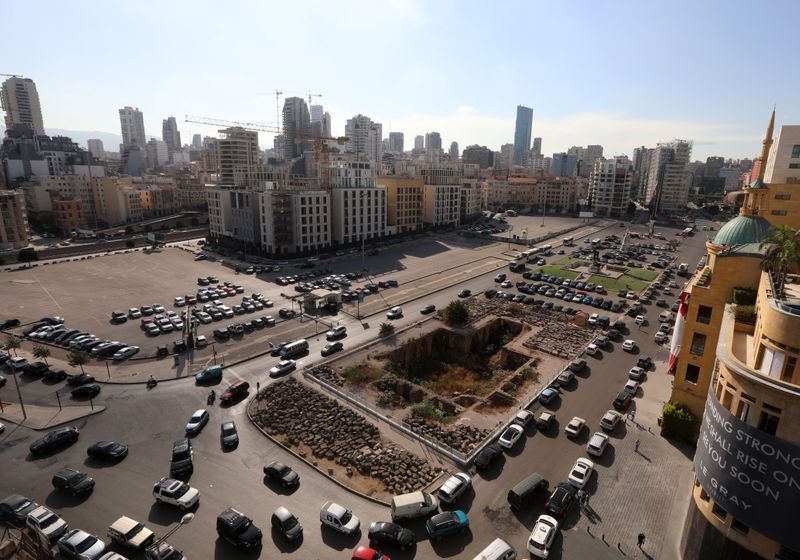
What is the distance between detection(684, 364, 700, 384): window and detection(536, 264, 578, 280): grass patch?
54.4 m

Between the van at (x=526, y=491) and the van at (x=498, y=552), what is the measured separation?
3.69m

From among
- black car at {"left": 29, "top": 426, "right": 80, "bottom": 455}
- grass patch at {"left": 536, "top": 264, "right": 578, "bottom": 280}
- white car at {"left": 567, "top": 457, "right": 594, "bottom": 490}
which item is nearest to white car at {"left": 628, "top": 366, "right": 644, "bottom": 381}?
white car at {"left": 567, "top": 457, "right": 594, "bottom": 490}

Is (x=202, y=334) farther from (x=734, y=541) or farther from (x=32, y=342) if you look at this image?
(x=734, y=541)

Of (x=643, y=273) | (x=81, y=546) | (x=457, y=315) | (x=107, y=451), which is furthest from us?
(x=643, y=273)

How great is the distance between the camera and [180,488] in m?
29.0

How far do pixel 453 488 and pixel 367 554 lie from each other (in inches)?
303

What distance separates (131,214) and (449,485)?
172 metres

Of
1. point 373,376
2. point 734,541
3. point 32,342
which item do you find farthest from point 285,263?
point 734,541

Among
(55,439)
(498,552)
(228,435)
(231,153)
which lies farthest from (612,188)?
(55,439)

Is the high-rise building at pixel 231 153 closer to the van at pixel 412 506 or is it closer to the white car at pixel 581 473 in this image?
the van at pixel 412 506

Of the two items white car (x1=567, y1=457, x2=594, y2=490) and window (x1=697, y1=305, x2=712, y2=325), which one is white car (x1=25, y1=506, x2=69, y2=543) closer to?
white car (x1=567, y1=457, x2=594, y2=490)

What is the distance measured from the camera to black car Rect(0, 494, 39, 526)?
2736cm

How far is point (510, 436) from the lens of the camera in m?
35.7

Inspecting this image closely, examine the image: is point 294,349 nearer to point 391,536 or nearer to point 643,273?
point 391,536
